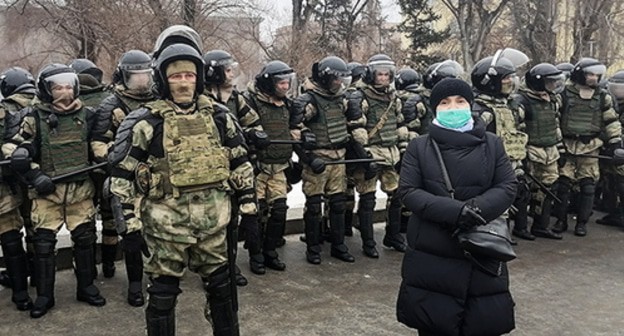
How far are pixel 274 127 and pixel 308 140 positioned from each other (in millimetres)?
358

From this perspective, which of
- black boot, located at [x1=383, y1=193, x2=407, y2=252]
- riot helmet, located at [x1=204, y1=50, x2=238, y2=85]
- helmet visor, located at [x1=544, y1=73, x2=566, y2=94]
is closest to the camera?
riot helmet, located at [x1=204, y1=50, x2=238, y2=85]

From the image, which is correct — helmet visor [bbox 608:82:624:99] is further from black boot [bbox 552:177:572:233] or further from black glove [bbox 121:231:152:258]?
black glove [bbox 121:231:152:258]

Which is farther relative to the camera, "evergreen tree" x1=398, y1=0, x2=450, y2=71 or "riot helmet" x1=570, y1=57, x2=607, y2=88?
"evergreen tree" x1=398, y1=0, x2=450, y2=71

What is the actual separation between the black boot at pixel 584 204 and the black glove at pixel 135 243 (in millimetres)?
5736

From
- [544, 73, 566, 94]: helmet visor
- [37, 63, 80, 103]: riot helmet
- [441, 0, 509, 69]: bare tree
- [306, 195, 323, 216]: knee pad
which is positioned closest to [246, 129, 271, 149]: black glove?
[306, 195, 323, 216]: knee pad

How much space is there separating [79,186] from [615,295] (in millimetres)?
4737

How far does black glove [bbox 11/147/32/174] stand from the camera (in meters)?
4.35

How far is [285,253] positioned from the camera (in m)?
6.50

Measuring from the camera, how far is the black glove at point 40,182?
4.44m

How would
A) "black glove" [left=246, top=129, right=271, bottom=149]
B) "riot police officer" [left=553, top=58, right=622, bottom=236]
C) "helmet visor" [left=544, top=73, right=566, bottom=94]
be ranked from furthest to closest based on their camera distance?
"riot police officer" [left=553, top=58, right=622, bottom=236] → "helmet visor" [left=544, top=73, right=566, bottom=94] → "black glove" [left=246, top=129, right=271, bottom=149]

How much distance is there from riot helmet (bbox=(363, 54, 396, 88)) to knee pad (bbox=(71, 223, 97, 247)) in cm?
322

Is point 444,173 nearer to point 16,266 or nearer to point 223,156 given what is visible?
point 223,156

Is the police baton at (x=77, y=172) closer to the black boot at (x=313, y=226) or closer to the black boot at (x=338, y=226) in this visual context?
the black boot at (x=313, y=226)

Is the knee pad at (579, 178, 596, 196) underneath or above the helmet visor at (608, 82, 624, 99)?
underneath
